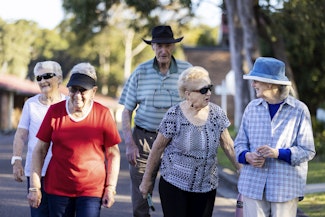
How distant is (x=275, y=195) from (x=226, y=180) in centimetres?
959

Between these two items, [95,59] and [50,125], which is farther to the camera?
[95,59]

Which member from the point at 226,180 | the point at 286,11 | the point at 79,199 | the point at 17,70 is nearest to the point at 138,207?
the point at 79,199

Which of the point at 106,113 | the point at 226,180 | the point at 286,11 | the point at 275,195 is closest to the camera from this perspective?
the point at 275,195

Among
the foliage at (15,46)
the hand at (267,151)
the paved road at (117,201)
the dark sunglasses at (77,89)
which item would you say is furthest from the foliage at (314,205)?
the foliage at (15,46)

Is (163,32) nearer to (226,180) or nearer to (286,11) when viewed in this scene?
(226,180)

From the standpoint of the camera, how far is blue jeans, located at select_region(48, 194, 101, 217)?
225 inches

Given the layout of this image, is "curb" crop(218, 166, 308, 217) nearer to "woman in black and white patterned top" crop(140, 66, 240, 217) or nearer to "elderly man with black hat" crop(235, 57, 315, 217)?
"woman in black and white patterned top" crop(140, 66, 240, 217)

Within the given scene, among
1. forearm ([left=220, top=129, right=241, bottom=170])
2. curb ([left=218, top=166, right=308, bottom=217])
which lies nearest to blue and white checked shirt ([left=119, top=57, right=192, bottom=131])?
forearm ([left=220, top=129, right=241, bottom=170])

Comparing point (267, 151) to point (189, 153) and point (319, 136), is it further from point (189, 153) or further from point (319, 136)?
point (319, 136)

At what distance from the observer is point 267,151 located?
5434mm

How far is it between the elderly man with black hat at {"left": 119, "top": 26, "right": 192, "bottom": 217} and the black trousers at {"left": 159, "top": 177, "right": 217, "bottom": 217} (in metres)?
1.27

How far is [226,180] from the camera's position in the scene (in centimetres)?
1508

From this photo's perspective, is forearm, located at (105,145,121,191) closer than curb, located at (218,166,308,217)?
Yes

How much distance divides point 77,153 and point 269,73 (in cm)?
153
